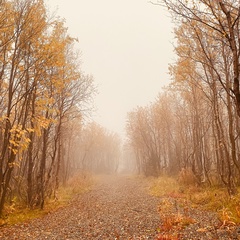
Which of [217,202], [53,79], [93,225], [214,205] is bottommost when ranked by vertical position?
[93,225]

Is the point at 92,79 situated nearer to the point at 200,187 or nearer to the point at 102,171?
the point at 200,187

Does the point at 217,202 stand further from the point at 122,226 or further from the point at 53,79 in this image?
the point at 53,79

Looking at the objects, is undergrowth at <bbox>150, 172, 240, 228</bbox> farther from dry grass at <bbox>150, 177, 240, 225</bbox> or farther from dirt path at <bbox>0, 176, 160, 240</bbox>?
dirt path at <bbox>0, 176, 160, 240</bbox>

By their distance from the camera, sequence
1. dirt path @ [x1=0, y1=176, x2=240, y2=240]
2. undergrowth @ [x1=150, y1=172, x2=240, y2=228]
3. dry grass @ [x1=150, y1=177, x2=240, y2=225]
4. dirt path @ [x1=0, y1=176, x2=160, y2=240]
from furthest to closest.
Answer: dry grass @ [x1=150, y1=177, x2=240, y2=225]
undergrowth @ [x1=150, y1=172, x2=240, y2=228]
dirt path @ [x1=0, y1=176, x2=160, y2=240]
dirt path @ [x1=0, y1=176, x2=240, y2=240]

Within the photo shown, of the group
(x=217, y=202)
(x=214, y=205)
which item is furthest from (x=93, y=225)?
(x=217, y=202)

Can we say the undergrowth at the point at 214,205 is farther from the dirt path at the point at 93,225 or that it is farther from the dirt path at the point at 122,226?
the dirt path at the point at 93,225

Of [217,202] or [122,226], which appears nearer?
[122,226]

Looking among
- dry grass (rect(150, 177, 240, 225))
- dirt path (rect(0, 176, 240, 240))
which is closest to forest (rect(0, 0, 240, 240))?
dry grass (rect(150, 177, 240, 225))

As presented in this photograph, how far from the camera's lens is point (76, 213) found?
→ 38.6 feet

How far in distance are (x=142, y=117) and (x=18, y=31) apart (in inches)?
1025

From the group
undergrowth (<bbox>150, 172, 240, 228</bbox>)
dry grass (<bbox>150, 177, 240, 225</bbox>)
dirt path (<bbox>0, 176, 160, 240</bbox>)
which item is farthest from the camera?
dry grass (<bbox>150, 177, 240, 225</bbox>)

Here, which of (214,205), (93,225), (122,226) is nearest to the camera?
(122,226)

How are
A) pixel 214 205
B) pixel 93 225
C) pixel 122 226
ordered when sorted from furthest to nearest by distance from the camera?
pixel 214 205 → pixel 93 225 → pixel 122 226

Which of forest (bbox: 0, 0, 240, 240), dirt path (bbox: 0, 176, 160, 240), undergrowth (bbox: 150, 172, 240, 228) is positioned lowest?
dirt path (bbox: 0, 176, 160, 240)
